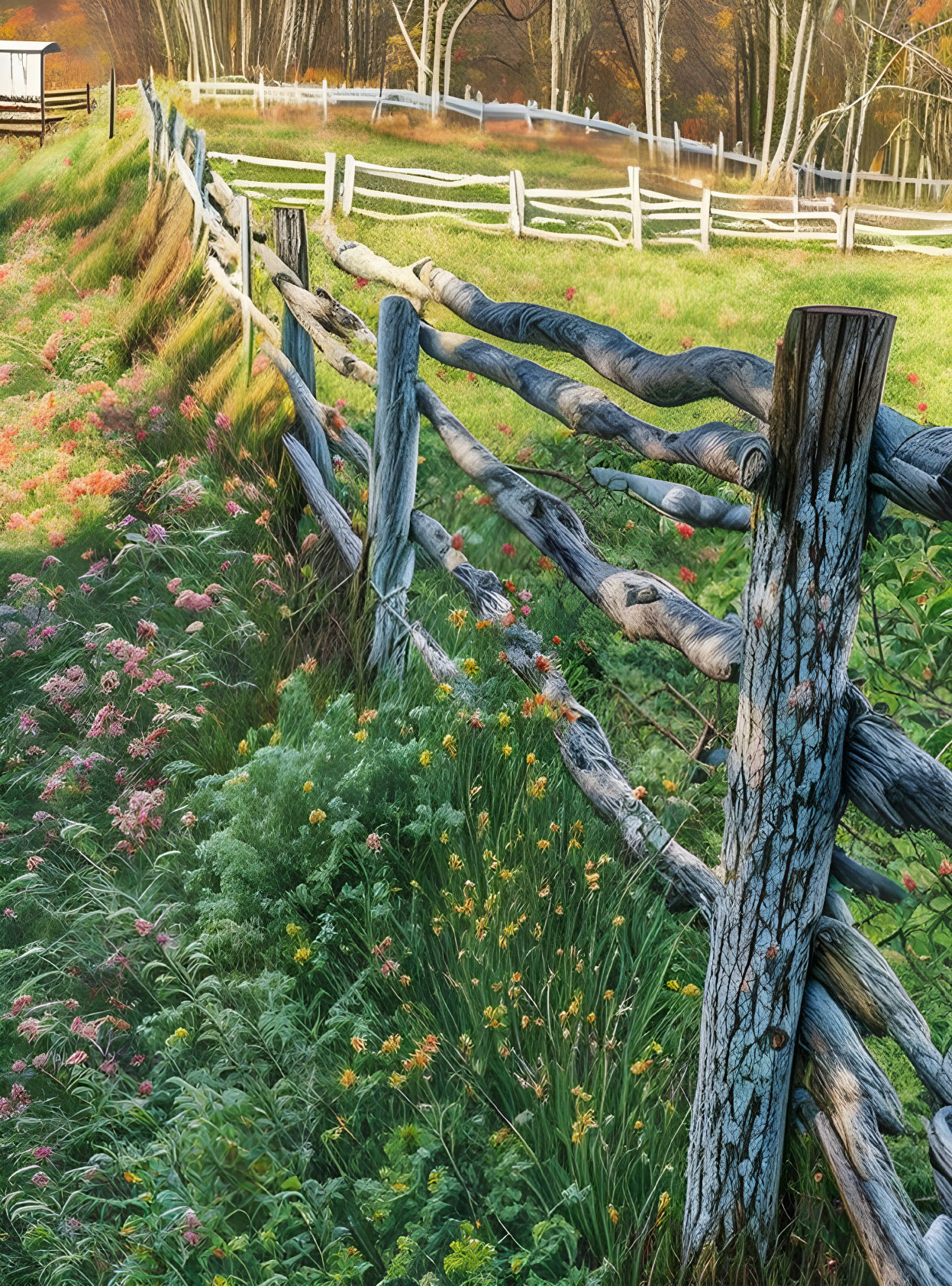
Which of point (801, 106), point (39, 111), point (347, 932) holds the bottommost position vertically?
point (347, 932)

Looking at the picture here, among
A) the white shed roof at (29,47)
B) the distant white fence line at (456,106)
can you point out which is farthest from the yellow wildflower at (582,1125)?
the distant white fence line at (456,106)

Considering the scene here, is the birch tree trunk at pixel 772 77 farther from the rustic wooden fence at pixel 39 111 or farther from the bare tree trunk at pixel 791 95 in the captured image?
the rustic wooden fence at pixel 39 111

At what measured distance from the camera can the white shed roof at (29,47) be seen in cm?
1319

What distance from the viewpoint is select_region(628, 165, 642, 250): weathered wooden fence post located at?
15.4 m

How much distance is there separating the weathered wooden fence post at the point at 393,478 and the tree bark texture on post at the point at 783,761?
1751 millimetres

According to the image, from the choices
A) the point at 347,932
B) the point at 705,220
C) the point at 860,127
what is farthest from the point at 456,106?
the point at 347,932

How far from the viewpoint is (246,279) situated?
5172mm

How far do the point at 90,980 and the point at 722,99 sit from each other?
58.4ft

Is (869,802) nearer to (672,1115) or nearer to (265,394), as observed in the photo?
(672,1115)

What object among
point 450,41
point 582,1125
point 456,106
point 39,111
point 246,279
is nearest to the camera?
point 582,1125

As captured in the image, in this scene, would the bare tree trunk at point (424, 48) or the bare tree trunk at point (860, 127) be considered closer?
the bare tree trunk at point (424, 48)

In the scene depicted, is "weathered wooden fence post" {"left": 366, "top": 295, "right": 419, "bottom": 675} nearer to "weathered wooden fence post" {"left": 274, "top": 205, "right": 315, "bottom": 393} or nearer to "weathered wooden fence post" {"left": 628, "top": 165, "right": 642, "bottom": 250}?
"weathered wooden fence post" {"left": 274, "top": 205, "right": 315, "bottom": 393}

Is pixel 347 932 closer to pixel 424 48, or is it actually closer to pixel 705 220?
pixel 424 48

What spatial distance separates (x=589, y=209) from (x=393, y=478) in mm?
14596
